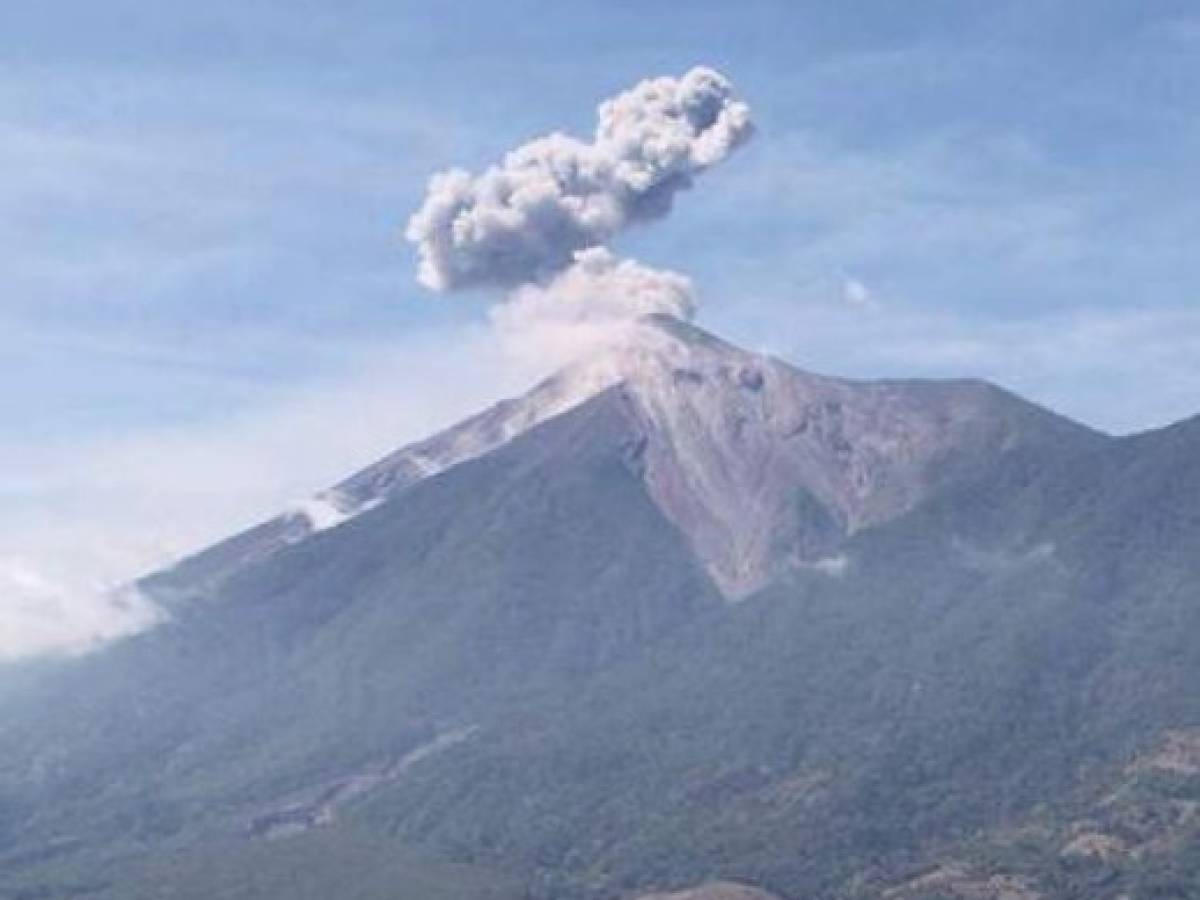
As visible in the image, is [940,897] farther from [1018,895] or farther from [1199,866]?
[1199,866]

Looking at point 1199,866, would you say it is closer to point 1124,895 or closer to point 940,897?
point 1124,895

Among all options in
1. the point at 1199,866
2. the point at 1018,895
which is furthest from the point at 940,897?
the point at 1199,866

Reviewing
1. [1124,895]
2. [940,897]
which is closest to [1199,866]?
[1124,895]
